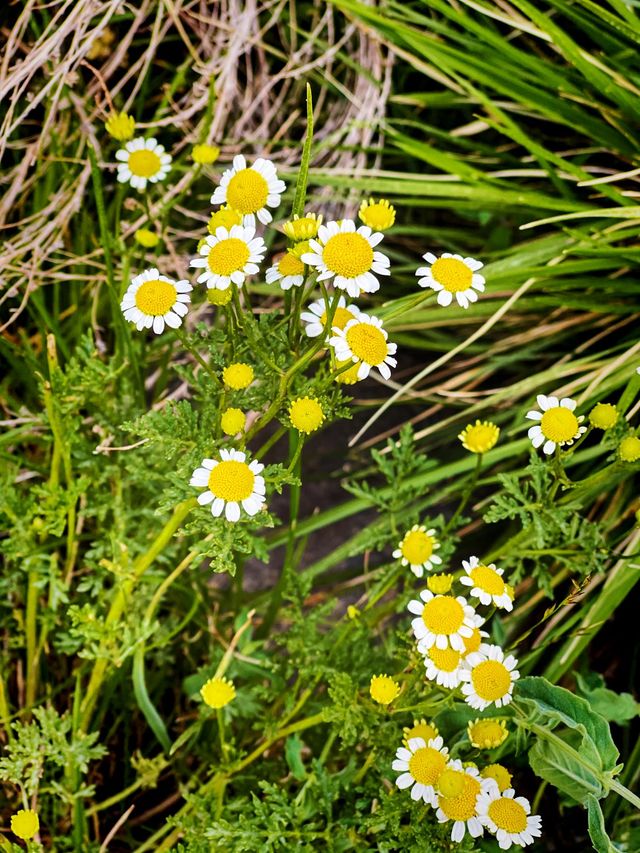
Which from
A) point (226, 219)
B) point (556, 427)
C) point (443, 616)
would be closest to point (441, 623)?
point (443, 616)

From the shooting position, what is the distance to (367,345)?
78 cm

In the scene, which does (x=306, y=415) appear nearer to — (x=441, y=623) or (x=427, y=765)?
(x=441, y=623)

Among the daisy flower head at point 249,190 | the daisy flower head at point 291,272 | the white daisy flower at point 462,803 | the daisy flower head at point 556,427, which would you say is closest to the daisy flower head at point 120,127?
the daisy flower head at point 249,190

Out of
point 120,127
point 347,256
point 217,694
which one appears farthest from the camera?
point 120,127

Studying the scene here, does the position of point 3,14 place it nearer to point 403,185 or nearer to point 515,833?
point 403,185

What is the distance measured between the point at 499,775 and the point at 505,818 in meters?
0.04

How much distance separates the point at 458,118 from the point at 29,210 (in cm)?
85

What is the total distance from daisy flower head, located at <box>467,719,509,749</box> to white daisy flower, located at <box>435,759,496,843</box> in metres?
0.03

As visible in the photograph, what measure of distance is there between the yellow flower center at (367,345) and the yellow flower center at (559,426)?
0.65 feet

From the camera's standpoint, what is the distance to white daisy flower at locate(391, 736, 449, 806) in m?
0.82

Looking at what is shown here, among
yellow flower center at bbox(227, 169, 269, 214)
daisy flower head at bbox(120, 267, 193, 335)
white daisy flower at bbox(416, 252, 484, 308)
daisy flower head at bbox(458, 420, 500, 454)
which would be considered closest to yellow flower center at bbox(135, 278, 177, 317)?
daisy flower head at bbox(120, 267, 193, 335)

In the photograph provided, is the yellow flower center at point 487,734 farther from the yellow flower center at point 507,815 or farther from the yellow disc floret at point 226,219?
the yellow disc floret at point 226,219

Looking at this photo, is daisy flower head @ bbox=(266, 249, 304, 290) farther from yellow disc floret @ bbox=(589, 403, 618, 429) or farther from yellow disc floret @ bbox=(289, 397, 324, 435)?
yellow disc floret @ bbox=(589, 403, 618, 429)

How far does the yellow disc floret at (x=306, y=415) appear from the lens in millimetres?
783
